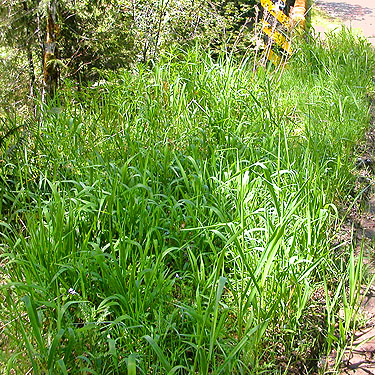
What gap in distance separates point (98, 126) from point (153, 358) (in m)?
2.01

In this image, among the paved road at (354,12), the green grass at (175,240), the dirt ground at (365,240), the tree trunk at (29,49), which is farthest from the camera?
the paved road at (354,12)

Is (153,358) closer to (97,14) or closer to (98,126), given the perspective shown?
(98,126)

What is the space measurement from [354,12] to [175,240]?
400 inches

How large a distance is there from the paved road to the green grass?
654 centimetres

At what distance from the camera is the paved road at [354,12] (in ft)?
32.4

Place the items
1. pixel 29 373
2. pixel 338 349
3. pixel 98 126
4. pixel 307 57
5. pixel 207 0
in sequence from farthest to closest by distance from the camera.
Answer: pixel 207 0
pixel 307 57
pixel 98 126
pixel 338 349
pixel 29 373

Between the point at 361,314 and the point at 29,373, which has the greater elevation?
A: the point at 29,373

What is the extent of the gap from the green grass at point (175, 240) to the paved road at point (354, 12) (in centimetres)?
654

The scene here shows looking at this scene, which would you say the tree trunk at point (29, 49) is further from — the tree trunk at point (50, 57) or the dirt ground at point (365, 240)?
the dirt ground at point (365, 240)

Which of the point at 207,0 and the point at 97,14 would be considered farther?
the point at 207,0

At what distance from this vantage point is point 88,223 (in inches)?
103

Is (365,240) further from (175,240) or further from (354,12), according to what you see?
(354,12)

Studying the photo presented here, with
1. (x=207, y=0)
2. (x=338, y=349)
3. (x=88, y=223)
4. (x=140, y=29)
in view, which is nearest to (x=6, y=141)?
(x=88, y=223)

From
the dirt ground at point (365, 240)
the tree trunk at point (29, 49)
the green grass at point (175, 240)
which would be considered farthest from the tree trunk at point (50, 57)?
the dirt ground at point (365, 240)
